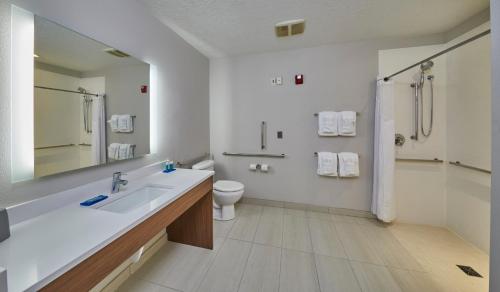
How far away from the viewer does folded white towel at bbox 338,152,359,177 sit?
237cm

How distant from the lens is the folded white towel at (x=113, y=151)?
1.47 metres

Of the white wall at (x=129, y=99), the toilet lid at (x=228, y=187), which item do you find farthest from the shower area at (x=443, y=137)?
the white wall at (x=129, y=99)

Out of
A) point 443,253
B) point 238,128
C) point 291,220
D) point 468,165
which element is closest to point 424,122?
point 468,165

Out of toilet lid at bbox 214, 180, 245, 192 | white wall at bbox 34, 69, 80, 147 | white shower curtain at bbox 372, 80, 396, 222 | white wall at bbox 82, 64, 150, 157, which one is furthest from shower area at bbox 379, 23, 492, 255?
white wall at bbox 34, 69, 80, 147

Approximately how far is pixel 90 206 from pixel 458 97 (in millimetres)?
3532

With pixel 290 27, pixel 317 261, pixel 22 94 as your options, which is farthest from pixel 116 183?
pixel 290 27

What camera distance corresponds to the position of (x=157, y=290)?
1.39 m

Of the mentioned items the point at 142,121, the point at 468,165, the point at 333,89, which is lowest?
the point at 468,165

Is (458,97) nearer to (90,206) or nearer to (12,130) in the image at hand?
(90,206)

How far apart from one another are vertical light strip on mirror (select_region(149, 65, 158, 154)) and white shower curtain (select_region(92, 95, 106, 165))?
41 cm

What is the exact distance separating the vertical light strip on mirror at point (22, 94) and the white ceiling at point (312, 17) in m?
0.99

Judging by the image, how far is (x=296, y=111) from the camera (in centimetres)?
267

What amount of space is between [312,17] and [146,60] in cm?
171

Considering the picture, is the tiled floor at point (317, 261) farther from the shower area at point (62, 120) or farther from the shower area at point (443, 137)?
the shower area at point (62, 120)
